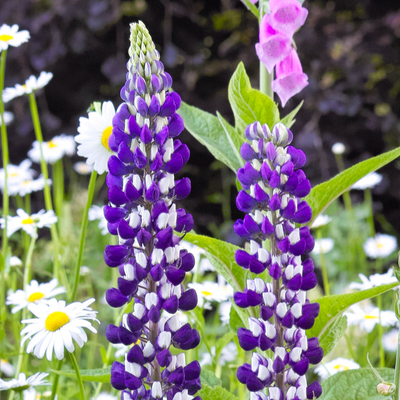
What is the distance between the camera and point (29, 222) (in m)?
1.09

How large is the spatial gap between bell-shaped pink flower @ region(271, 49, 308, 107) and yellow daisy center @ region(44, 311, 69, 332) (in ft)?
1.27

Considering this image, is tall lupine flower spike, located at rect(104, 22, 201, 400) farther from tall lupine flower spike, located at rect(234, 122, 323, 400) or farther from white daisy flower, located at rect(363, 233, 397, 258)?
white daisy flower, located at rect(363, 233, 397, 258)

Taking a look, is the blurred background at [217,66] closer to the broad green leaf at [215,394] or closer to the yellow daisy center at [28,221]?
the yellow daisy center at [28,221]

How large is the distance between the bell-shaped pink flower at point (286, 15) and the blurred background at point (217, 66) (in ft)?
3.88

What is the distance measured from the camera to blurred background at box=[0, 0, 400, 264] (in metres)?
1.84

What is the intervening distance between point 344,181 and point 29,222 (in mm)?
702

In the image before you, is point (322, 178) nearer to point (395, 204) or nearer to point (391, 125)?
point (391, 125)

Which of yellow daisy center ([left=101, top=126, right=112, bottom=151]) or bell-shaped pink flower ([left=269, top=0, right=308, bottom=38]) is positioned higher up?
bell-shaped pink flower ([left=269, top=0, right=308, bottom=38])

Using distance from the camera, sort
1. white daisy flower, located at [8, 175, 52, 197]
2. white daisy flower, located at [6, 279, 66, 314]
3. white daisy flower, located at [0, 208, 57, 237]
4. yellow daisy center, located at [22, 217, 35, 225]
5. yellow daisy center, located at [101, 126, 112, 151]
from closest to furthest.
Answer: yellow daisy center, located at [101, 126, 112, 151] → white daisy flower, located at [6, 279, 66, 314] → white daisy flower, located at [0, 208, 57, 237] → yellow daisy center, located at [22, 217, 35, 225] → white daisy flower, located at [8, 175, 52, 197]

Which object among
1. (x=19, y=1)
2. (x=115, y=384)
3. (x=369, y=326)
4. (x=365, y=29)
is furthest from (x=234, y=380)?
(x=19, y=1)

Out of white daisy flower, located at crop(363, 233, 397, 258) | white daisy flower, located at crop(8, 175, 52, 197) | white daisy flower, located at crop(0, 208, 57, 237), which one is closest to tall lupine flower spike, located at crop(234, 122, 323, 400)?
white daisy flower, located at crop(0, 208, 57, 237)

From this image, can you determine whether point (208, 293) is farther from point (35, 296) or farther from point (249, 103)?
point (249, 103)

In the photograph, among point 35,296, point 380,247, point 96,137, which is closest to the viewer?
point 96,137

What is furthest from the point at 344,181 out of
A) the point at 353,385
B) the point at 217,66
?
the point at 217,66
